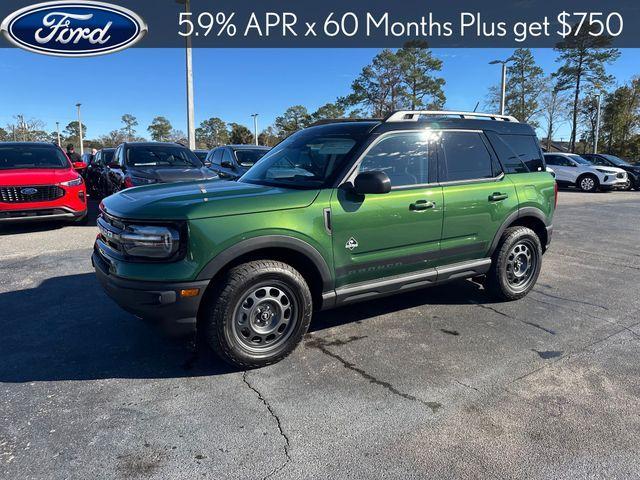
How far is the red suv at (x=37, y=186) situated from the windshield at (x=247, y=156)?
3.47m

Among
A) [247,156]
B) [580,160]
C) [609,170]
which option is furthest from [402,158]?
[580,160]

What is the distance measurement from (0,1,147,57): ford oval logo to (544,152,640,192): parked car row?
59.2 ft

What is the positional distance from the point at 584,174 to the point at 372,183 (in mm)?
20592

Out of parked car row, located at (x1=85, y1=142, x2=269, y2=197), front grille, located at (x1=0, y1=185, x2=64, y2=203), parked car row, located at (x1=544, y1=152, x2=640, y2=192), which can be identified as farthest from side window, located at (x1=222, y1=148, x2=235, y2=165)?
parked car row, located at (x1=544, y1=152, x2=640, y2=192)

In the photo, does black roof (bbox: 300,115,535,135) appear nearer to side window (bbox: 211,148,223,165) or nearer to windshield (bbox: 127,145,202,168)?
windshield (bbox: 127,145,202,168)

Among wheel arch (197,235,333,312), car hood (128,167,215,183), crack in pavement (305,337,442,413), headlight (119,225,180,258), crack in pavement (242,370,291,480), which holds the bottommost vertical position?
crack in pavement (242,370,291,480)

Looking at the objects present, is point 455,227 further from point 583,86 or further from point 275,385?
point 583,86

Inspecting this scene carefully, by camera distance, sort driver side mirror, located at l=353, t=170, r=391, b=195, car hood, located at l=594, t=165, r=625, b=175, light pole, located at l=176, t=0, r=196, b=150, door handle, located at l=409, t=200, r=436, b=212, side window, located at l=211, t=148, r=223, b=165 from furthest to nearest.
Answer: car hood, located at l=594, t=165, r=625, b=175, light pole, located at l=176, t=0, r=196, b=150, side window, located at l=211, t=148, r=223, b=165, door handle, located at l=409, t=200, r=436, b=212, driver side mirror, located at l=353, t=170, r=391, b=195

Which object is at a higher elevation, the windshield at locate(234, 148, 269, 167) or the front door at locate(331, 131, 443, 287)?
the windshield at locate(234, 148, 269, 167)

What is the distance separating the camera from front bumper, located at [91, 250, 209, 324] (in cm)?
303

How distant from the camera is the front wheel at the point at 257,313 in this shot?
319 cm

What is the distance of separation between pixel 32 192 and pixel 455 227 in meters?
7.74

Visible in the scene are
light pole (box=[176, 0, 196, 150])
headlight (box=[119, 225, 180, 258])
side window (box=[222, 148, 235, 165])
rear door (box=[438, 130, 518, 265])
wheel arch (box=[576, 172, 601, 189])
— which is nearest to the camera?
headlight (box=[119, 225, 180, 258])

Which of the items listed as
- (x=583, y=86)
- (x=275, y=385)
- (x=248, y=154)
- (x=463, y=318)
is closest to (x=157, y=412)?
(x=275, y=385)
